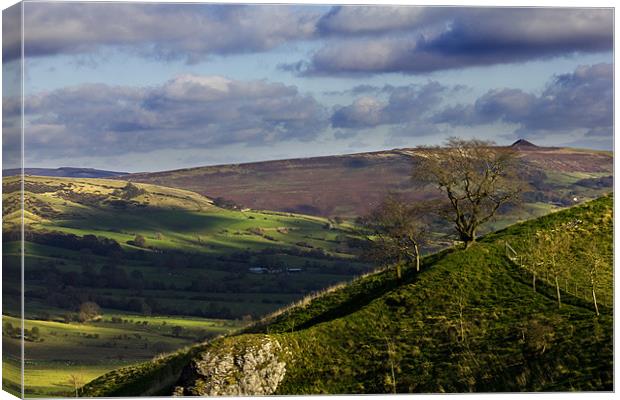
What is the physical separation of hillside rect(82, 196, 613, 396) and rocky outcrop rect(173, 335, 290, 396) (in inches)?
1.2

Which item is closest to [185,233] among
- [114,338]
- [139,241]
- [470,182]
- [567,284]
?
[139,241]

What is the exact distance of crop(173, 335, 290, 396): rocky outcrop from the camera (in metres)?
32.5

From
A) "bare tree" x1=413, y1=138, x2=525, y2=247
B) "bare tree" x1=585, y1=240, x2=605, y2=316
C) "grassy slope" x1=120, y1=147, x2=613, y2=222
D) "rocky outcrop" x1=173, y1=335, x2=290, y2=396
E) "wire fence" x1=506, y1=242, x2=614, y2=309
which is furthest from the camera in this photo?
"grassy slope" x1=120, y1=147, x2=613, y2=222

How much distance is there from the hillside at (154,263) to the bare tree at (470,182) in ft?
189

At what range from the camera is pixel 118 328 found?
123562mm

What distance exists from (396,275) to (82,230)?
5514 inches

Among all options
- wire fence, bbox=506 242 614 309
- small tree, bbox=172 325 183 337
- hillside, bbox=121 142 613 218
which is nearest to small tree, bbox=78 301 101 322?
small tree, bbox=172 325 183 337

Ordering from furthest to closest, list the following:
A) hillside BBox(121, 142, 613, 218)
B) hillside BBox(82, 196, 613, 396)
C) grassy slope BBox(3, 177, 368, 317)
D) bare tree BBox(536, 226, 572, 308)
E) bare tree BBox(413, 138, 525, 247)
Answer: hillside BBox(121, 142, 613, 218), grassy slope BBox(3, 177, 368, 317), bare tree BBox(413, 138, 525, 247), bare tree BBox(536, 226, 572, 308), hillside BBox(82, 196, 613, 396)

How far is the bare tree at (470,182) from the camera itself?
1607 inches

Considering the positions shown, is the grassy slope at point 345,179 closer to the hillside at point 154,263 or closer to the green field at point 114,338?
the hillside at point 154,263

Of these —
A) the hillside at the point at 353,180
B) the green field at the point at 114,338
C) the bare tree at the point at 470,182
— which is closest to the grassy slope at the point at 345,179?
the hillside at the point at 353,180

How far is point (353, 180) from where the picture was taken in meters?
169

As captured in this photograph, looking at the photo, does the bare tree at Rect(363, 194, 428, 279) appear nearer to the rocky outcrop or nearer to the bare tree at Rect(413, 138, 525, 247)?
the bare tree at Rect(413, 138, 525, 247)

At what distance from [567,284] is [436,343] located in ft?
17.9
